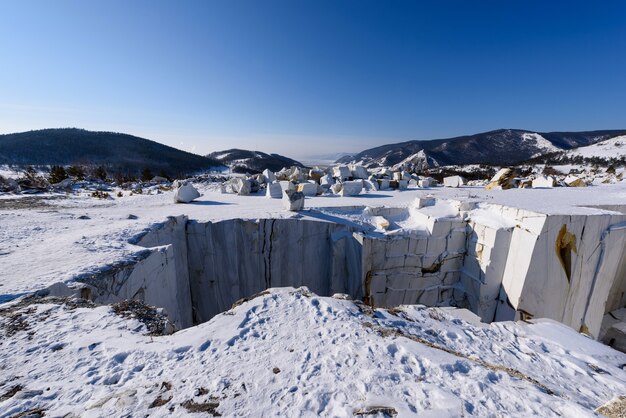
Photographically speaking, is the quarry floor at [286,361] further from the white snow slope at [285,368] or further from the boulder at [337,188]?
the boulder at [337,188]

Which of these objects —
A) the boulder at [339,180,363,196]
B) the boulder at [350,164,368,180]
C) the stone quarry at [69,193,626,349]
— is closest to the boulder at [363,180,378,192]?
the boulder at [350,164,368,180]

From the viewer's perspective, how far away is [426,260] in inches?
281

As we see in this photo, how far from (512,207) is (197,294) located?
8674mm

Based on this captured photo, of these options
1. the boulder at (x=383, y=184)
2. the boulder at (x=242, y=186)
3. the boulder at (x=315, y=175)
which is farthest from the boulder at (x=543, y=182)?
the boulder at (x=242, y=186)

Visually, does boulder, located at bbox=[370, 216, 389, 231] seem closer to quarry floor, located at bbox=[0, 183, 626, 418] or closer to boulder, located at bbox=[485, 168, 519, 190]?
quarry floor, located at bbox=[0, 183, 626, 418]

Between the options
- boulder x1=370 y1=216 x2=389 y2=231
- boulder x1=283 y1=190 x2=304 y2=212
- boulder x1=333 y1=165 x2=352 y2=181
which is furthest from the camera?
boulder x1=333 y1=165 x2=352 y2=181

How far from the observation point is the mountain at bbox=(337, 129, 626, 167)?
7344 centimetres

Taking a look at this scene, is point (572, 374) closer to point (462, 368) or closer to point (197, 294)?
point (462, 368)

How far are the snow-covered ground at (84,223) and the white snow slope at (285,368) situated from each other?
972 mm

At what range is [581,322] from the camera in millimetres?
6555

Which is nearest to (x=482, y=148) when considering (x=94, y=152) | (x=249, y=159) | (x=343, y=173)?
(x=249, y=159)

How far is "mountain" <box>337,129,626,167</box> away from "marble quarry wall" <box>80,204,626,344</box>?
6394 cm

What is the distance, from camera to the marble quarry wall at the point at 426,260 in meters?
6.04

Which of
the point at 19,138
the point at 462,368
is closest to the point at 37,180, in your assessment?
the point at 462,368
